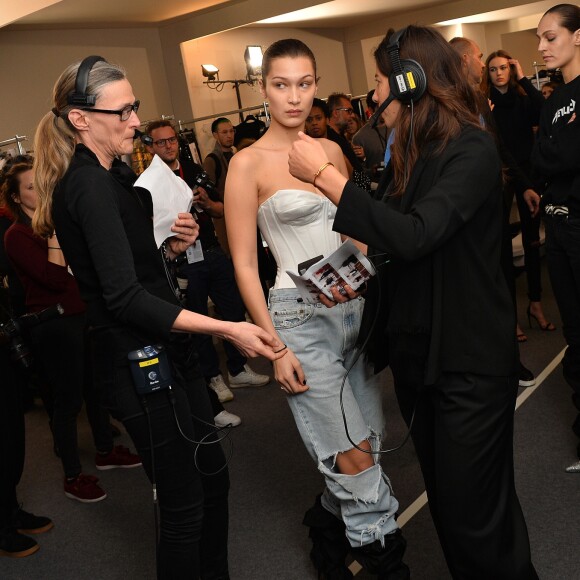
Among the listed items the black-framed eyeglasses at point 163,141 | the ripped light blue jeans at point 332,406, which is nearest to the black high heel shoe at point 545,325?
the black-framed eyeglasses at point 163,141

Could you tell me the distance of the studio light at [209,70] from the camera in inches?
426

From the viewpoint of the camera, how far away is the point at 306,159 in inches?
70.1

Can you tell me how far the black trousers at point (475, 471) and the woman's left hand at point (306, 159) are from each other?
1.63 ft

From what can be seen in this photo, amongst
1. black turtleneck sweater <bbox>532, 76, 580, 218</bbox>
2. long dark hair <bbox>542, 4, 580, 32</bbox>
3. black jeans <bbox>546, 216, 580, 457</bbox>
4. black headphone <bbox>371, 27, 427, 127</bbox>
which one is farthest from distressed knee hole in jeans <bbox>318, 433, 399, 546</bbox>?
long dark hair <bbox>542, 4, 580, 32</bbox>

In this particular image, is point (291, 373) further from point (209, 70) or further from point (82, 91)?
point (209, 70)

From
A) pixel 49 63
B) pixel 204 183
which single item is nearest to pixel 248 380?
pixel 204 183

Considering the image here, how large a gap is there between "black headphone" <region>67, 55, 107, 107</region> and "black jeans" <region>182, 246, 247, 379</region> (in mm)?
2831

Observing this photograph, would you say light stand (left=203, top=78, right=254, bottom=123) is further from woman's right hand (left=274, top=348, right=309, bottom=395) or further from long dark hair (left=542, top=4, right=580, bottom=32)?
woman's right hand (left=274, top=348, right=309, bottom=395)

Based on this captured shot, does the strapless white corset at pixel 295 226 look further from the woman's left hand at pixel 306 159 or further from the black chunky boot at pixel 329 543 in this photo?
the black chunky boot at pixel 329 543

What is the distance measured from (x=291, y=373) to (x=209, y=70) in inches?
365

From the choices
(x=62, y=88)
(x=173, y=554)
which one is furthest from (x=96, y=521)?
(x=62, y=88)

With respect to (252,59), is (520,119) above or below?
below

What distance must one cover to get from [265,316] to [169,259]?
1.19 feet

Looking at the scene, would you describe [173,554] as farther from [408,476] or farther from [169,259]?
[408,476]
